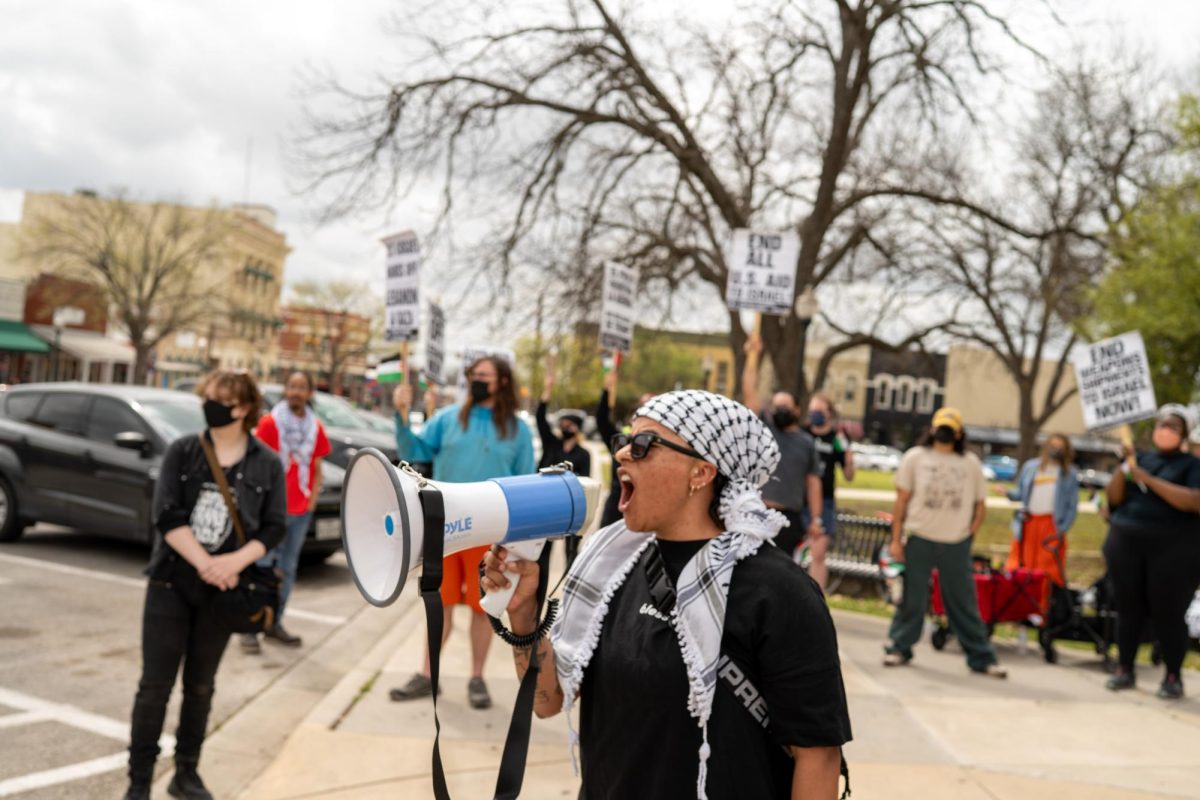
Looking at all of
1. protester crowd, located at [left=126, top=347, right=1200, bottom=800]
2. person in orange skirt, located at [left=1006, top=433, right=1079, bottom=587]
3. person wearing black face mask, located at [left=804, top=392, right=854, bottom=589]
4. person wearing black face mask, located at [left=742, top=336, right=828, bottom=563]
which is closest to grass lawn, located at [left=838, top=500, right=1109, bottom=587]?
person in orange skirt, located at [left=1006, top=433, right=1079, bottom=587]

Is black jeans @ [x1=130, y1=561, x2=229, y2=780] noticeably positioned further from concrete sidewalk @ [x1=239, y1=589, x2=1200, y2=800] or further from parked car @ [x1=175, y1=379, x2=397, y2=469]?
parked car @ [x1=175, y1=379, x2=397, y2=469]

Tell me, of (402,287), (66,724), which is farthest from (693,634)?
(402,287)

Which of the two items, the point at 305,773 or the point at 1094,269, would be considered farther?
the point at 1094,269

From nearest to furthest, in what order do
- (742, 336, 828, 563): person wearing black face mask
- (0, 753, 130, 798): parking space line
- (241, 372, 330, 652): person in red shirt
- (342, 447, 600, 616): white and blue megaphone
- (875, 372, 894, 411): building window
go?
1. (342, 447, 600, 616): white and blue megaphone
2. (0, 753, 130, 798): parking space line
3. (742, 336, 828, 563): person wearing black face mask
4. (241, 372, 330, 652): person in red shirt
5. (875, 372, 894, 411): building window

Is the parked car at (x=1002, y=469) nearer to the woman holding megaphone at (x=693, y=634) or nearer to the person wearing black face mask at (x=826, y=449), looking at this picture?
the person wearing black face mask at (x=826, y=449)

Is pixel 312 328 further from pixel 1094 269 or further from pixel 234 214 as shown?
pixel 1094 269

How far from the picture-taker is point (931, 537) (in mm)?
6789

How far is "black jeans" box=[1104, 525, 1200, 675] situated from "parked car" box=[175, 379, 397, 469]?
23.5ft

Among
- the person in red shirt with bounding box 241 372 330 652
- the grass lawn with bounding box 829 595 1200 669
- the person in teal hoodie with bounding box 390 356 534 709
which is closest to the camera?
the person in teal hoodie with bounding box 390 356 534 709

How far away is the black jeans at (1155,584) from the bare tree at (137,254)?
150 feet

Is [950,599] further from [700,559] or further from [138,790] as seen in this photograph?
[700,559]

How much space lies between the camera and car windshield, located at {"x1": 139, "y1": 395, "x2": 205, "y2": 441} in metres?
8.98

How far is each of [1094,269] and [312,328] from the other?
171 ft

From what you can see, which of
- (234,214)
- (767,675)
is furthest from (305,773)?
(234,214)
